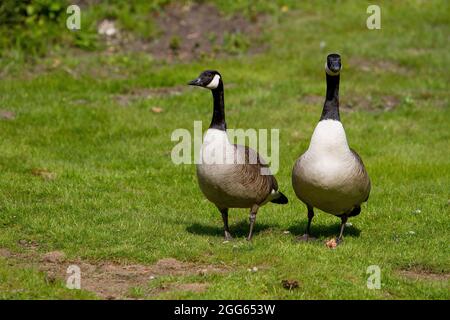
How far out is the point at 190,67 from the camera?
1911cm

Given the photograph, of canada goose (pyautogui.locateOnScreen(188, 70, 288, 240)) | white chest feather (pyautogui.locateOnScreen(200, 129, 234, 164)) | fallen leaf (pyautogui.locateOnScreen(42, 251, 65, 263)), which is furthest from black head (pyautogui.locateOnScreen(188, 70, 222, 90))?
fallen leaf (pyautogui.locateOnScreen(42, 251, 65, 263))

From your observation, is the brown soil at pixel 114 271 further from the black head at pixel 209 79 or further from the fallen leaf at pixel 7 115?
the fallen leaf at pixel 7 115

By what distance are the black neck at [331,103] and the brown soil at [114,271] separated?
2265 mm

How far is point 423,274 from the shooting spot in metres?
9.35

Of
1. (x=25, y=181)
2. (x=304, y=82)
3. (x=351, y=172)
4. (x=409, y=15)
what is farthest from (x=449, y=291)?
(x=409, y=15)

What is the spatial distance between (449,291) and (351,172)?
6.23 feet

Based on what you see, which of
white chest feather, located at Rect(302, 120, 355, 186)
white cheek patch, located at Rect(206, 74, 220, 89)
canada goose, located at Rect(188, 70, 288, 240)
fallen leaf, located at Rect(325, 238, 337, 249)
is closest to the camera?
white chest feather, located at Rect(302, 120, 355, 186)

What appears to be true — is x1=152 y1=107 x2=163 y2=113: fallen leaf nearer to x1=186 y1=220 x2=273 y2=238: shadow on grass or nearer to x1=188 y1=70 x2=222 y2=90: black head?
x1=186 y1=220 x2=273 y2=238: shadow on grass

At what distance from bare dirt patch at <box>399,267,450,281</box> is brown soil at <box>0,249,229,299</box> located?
206cm

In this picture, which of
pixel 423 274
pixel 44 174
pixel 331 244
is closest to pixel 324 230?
pixel 331 244

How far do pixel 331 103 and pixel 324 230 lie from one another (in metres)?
2.10

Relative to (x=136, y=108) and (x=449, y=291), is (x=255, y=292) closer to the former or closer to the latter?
(x=449, y=291)

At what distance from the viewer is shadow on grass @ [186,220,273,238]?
429 inches

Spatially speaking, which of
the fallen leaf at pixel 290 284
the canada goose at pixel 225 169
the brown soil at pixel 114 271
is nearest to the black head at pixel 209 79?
the canada goose at pixel 225 169
